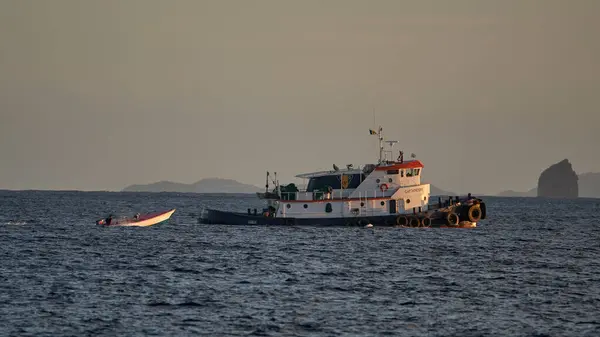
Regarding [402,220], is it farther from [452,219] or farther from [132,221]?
[132,221]

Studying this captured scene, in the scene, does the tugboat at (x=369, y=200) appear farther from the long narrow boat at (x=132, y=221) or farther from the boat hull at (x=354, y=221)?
the long narrow boat at (x=132, y=221)

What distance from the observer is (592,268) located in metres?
60.5

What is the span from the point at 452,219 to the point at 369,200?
27.3ft

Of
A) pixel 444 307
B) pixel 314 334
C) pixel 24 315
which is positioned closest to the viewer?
pixel 314 334

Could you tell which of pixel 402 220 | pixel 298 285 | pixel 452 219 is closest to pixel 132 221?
pixel 402 220

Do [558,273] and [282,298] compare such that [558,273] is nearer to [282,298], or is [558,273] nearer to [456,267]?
[456,267]

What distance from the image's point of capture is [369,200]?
8431 cm

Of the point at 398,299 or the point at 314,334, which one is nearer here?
the point at 314,334

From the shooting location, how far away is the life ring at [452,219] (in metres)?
86.7

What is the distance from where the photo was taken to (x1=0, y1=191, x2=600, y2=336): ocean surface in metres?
37.4

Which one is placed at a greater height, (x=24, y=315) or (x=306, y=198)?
(x=306, y=198)

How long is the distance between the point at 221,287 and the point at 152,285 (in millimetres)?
3539

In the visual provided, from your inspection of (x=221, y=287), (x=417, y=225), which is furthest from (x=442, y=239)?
(x=221, y=287)

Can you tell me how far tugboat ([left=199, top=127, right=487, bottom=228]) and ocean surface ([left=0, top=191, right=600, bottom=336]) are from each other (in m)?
2.16
